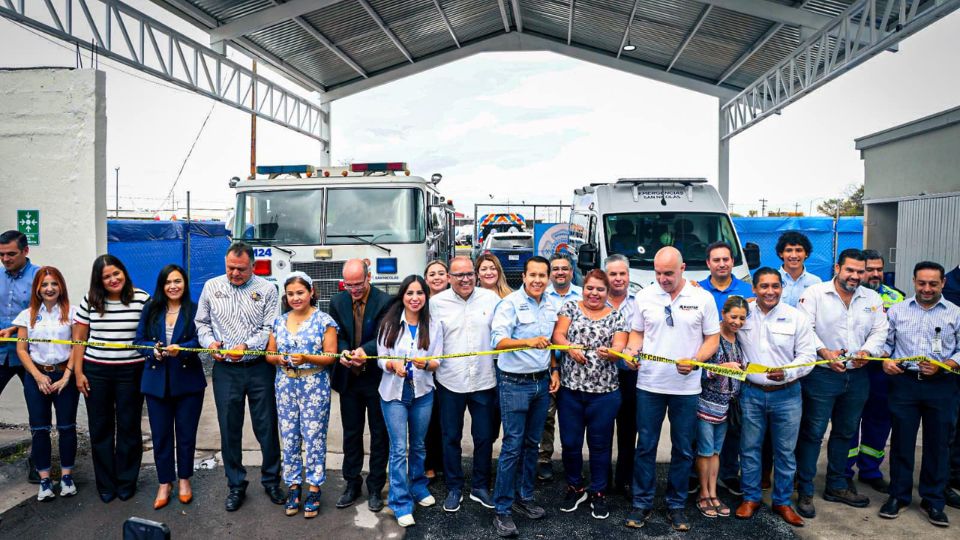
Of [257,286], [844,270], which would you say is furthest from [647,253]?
[257,286]

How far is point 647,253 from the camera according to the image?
8.89 meters

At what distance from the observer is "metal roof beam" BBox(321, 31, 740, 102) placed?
17.8 meters

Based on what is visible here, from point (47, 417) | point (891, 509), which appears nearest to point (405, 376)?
point (47, 417)

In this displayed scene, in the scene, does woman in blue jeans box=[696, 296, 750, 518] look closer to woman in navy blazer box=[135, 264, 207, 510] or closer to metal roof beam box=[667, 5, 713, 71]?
woman in navy blazer box=[135, 264, 207, 510]

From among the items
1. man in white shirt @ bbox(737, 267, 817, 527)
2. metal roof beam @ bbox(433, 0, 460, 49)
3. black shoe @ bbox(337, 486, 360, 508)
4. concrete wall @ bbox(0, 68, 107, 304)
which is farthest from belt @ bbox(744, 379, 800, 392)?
metal roof beam @ bbox(433, 0, 460, 49)

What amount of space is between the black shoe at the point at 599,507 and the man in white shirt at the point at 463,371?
0.76 m

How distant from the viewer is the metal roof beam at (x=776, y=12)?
482 inches

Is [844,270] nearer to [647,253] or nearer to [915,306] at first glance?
[915,306]

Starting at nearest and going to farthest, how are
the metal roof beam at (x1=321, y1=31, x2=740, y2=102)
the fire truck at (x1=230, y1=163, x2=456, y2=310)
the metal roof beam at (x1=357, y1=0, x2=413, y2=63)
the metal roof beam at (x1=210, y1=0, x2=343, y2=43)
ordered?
the fire truck at (x1=230, y1=163, x2=456, y2=310) → the metal roof beam at (x1=210, y1=0, x2=343, y2=43) → the metal roof beam at (x1=357, y1=0, x2=413, y2=63) → the metal roof beam at (x1=321, y1=31, x2=740, y2=102)

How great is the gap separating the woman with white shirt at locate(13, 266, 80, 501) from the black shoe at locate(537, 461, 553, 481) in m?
3.64

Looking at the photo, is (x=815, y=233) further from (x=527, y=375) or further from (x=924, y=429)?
(x=527, y=375)

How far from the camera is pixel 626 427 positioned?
5.05 metres

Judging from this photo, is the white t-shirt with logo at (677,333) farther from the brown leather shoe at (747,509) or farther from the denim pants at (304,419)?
the denim pants at (304,419)

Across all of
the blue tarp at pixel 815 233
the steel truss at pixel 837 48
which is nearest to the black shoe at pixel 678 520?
the steel truss at pixel 837 48
